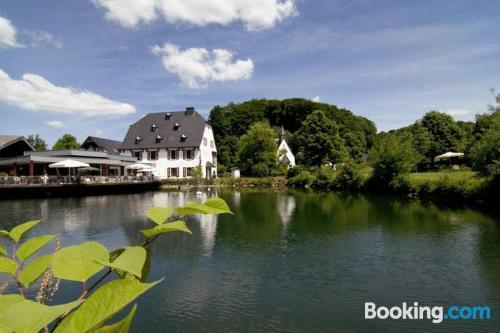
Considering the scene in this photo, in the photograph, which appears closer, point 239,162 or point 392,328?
point 392,328

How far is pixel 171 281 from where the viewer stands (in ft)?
34.9

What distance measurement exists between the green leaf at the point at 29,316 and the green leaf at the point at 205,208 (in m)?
0.38

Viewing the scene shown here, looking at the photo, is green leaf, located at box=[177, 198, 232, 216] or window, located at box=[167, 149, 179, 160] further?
window, located at box=[167, 149, 179, 160]

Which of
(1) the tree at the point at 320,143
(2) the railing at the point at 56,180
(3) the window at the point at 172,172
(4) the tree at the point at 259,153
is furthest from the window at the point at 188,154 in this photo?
(1) the tree at the point at 320,143

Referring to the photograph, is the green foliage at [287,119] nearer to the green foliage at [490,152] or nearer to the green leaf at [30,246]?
the green foliage at [490,152]

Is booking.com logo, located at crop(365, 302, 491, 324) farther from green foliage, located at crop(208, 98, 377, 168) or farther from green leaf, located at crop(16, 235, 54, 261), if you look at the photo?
green foliage, located at crop(208, 98, 377, 168)

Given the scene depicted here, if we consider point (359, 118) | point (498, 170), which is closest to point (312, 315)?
point (498, 170)

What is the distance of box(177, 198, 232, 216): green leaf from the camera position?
0.98 m

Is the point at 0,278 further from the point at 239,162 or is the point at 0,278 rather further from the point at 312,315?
the point at 239,162

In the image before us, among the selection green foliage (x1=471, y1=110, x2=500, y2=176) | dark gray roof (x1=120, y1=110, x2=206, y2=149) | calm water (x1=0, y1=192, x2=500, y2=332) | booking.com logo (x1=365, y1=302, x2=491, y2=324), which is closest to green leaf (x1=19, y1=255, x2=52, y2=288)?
calm water (x1=0, y1=192, x2=500, y2=332)

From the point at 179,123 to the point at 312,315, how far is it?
172ft

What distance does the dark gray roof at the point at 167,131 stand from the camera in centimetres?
5609

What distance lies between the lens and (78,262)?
830mm

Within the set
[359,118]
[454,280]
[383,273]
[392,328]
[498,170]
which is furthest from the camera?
[359,118]
